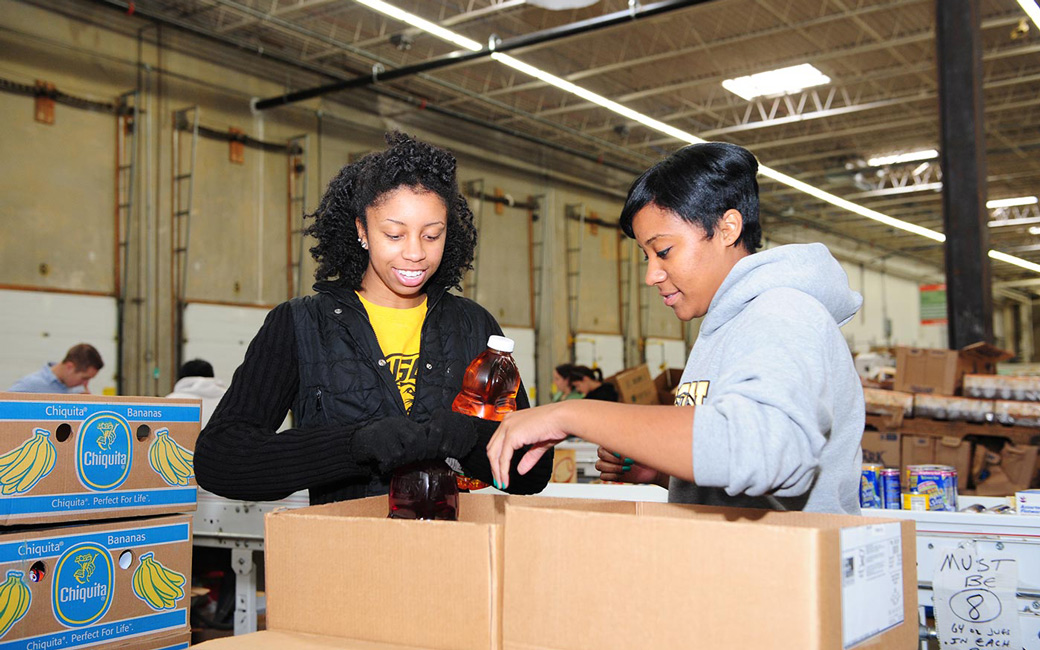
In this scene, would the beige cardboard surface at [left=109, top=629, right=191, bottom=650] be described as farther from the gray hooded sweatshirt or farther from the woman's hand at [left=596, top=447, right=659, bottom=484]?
the gray hooded sweatshirt

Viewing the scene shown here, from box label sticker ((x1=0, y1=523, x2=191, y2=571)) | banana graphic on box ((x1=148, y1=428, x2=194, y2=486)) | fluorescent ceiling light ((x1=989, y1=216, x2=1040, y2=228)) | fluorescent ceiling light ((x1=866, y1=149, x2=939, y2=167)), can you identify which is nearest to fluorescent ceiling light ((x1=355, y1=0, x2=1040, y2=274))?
fluorescent ceiling light ((x1=866, y1=149, x2=939, y2=167))

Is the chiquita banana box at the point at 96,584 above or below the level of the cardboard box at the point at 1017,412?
below

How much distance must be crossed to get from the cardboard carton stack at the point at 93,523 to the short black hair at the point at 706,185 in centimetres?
151

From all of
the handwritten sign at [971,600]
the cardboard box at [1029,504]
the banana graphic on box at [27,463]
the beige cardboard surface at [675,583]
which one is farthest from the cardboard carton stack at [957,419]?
the beige cardboard surface at [675,583]

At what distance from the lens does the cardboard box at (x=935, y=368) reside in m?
5.01

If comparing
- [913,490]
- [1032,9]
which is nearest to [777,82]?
[1032,9]

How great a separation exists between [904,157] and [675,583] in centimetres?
1511

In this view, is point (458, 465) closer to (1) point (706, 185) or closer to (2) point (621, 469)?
(2) point (621, 469)

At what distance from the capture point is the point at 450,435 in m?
1.26

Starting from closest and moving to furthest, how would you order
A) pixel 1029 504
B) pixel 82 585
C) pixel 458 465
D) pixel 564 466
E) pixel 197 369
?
pixel 458 465 < pixel 82 585 < pixel 1029 504 < pixel 564 466 < pixel 197 369

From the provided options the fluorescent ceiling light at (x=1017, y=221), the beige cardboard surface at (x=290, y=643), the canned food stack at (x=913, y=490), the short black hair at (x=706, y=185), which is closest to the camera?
the beige cardboard surface at (x=290, y=643)

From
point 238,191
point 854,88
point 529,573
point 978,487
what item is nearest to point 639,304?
point 854,88

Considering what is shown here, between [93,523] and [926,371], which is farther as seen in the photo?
[926,371]

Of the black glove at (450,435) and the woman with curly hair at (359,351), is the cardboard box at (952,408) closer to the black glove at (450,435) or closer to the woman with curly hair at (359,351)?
the woman with curly hair at (359,351)
